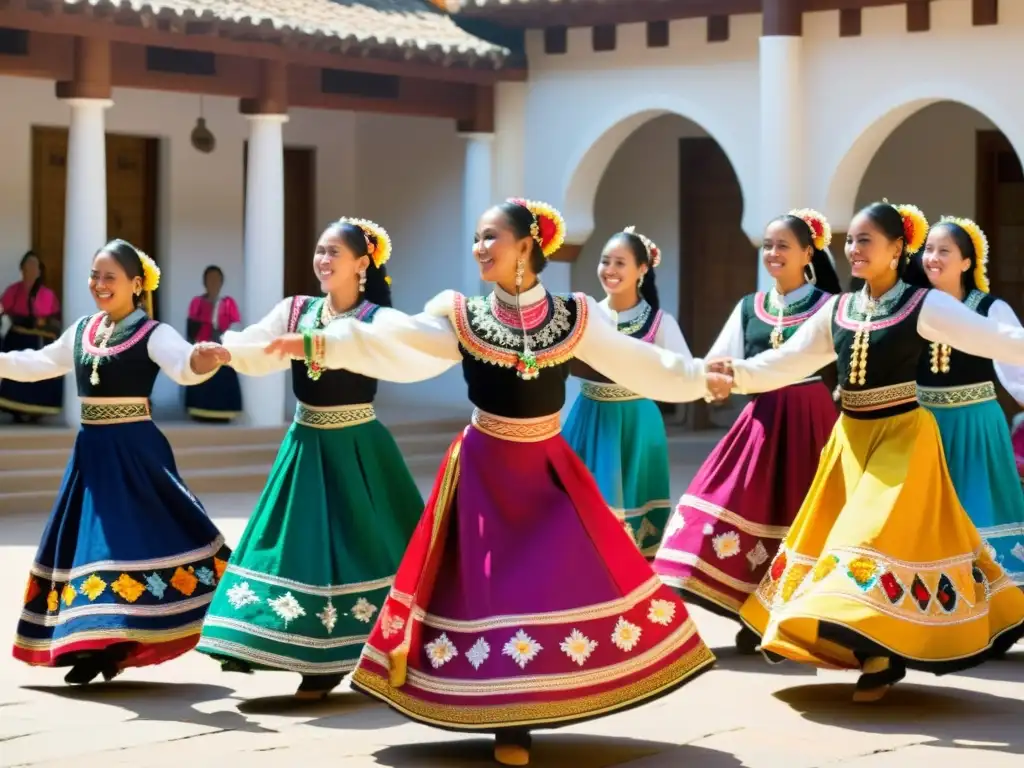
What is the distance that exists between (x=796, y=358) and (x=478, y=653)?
1.78m

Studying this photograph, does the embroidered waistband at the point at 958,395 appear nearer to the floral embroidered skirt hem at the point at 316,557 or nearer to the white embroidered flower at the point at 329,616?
the floral embroidered skirt hem at the point at 316,557

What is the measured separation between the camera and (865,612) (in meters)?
6.20

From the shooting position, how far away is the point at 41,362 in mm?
7262

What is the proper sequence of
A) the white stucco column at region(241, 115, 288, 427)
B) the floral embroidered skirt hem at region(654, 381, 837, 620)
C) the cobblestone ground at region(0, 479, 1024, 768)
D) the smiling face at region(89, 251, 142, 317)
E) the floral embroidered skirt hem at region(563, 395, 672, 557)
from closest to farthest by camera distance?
1. the cobblestone ground at region(0, 479, 1024, 768)
2. the smiling face at region(89, 251, 142, 317)
3. the floral embroidered skirt hem at region(654, 381, 837, 620)
4. the floral embroidered skirt hem at region(563, 395, 672, 557)
5. the white stucco column at region(241, 115, 288, 427)

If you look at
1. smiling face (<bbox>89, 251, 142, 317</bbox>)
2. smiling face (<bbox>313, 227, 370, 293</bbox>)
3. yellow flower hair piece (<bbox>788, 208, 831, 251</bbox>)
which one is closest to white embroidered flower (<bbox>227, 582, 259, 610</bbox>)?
smiling face (<bbox>313, 227, 370, 293</bbox>)

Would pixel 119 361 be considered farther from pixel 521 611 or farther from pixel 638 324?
pixel 638 324

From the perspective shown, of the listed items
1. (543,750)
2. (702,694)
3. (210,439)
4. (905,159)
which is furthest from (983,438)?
(905,159)

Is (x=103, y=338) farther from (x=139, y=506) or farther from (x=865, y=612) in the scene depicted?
(x=865, y=612)

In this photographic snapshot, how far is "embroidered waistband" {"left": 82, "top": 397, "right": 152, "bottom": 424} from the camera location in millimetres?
7051

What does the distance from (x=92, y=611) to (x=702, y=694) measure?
2.10 meters

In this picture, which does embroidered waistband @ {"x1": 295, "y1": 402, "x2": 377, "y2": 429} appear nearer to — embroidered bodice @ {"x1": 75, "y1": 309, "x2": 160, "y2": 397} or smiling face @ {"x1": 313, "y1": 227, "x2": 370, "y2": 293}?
smiling face @ {"x1": 313, "y1": 227, "x2": 370, "y2": 293}

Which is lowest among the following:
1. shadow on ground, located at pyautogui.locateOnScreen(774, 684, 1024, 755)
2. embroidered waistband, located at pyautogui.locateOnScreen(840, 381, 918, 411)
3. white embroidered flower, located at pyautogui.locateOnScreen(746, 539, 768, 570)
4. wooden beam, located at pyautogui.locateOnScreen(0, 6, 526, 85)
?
shadow on ground, located at pyautogui.locateOnScreen(774, 684, 1024, 755)

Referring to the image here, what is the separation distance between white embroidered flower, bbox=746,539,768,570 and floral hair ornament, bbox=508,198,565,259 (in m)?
1.86

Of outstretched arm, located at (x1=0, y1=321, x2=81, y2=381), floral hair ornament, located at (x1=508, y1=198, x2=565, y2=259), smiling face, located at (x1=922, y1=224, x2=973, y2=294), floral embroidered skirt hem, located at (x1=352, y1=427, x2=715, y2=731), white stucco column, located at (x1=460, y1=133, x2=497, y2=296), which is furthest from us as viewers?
white stucco column, located at (x1=460, y1=133, x2=497, y2=296)
